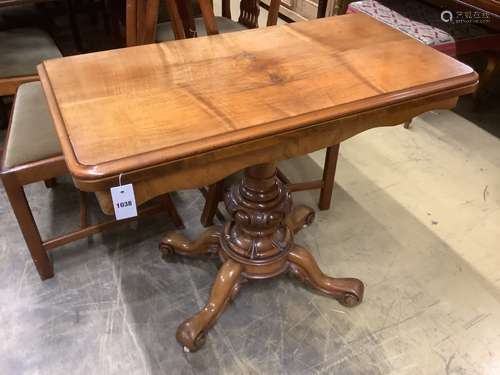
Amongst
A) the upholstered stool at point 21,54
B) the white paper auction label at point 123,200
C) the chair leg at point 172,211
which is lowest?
the chair leg at point 172,211

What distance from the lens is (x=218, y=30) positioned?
62.1 inches

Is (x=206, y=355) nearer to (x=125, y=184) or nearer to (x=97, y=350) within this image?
(x=97, y=350)

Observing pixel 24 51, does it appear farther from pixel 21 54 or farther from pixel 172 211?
pixel 172 211

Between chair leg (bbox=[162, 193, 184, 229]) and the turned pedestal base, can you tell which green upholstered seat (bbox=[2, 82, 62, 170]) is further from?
the turned pedestal base

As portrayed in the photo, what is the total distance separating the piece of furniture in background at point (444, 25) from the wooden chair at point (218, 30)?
0.57 m

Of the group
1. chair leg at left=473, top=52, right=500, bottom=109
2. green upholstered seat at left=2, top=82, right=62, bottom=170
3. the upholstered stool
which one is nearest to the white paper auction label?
green upholstered seat at left=2, top=82, right=62, bottom=170

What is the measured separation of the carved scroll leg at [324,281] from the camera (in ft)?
4.30

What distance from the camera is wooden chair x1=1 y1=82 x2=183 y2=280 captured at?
1.17 metres

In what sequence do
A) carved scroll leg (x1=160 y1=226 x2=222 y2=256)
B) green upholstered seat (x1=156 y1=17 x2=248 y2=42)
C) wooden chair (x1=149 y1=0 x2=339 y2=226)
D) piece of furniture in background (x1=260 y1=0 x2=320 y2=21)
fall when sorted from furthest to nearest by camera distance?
piece of furniture in background (x1=260 y1=0 x2=320 y2=21) < green upholstered seat (x1=156 y1=17 x2=248 y2=42) < carved scroll leg (x1=160 y1=226 x2=222 y2=256) < wooden chair (x1=149 y1=0 x2=339 y2=226)

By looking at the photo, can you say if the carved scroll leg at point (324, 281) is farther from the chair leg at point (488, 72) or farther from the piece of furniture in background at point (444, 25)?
the chair leg at point (488, 72)

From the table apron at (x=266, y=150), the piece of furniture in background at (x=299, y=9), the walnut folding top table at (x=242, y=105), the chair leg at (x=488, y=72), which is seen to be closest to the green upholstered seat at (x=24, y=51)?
the walnut folding top table at (x=242, y=105)

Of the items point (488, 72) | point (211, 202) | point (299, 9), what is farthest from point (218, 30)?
point (299, 9)

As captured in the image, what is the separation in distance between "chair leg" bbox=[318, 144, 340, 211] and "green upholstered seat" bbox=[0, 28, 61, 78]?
3.97 feet

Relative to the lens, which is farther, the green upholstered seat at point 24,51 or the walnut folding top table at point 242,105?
the green upholstered seat at point 24,51
